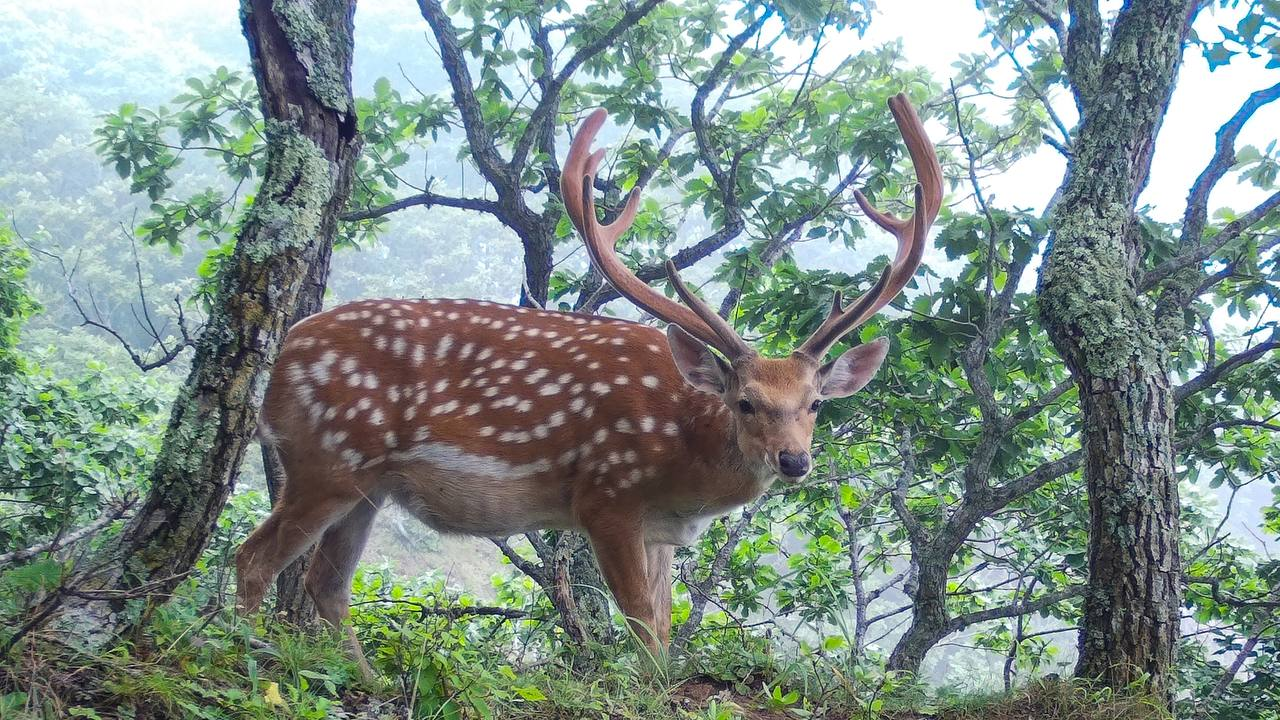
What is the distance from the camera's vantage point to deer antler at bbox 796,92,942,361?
436cm

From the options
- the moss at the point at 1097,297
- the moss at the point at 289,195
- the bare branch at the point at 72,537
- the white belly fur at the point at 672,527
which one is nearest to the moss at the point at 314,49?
the moss at the point at 289,195

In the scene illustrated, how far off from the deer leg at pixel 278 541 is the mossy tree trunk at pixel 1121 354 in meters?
3.21

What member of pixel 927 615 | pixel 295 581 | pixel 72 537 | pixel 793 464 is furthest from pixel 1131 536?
pixel 295 581

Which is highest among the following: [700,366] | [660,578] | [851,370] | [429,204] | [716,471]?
[429,204]

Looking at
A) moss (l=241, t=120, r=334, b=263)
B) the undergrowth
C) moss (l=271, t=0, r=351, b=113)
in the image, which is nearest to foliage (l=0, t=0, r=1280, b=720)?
the undergrowth

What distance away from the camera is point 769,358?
454 centimetres

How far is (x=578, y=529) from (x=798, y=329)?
162cm

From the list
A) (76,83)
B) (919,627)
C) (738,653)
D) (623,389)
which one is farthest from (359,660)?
(76,83)

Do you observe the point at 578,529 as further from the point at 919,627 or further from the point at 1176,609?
the point at 1176,609

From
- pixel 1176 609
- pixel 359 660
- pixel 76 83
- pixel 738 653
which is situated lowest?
pixel 359 660

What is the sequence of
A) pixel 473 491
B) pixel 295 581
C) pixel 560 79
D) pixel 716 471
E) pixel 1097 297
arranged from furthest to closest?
1. pixel 560 79
2. pixel 295 581
3. pixel 473 491
4. pixel 716 471
5. pixel 1097 297

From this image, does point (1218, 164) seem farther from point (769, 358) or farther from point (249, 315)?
point (249, 315)

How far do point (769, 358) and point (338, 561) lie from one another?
2343 mm

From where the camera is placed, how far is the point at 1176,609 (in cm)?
350
